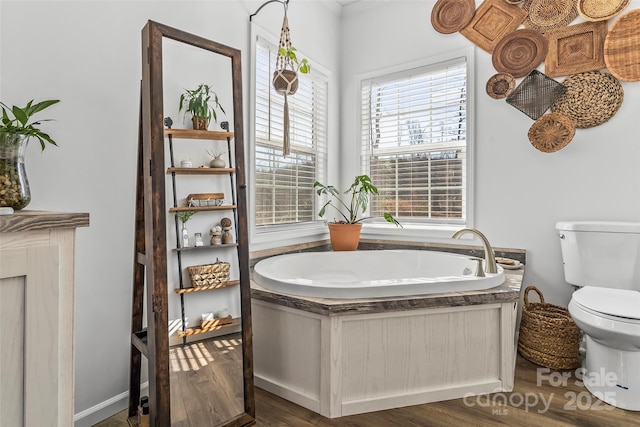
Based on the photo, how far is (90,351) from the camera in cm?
158

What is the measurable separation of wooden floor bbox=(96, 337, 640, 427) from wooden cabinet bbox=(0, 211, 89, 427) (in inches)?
28.4

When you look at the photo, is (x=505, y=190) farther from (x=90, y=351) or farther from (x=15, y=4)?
(x=15, y=4)

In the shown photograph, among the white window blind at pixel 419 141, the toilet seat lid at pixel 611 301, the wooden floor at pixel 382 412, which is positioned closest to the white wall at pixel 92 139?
the wooden floor at pixel 382 412

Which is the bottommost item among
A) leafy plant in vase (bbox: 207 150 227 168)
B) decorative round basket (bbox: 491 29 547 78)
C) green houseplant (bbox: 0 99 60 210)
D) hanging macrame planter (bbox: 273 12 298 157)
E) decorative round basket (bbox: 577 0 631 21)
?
green houseplant (bbox: 0 99 60 210)

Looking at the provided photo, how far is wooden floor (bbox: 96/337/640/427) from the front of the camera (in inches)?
61.4

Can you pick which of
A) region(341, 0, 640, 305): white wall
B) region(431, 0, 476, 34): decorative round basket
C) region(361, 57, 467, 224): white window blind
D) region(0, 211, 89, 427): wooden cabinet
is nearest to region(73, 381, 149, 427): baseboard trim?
region(0, 211, 89, 427): wooden cabinet

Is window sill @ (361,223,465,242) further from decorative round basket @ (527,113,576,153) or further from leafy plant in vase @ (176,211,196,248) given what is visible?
leafy plant in vase @ (176,211,196,248)

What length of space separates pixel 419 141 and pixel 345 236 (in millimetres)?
1064

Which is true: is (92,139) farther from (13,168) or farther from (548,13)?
(548,13)

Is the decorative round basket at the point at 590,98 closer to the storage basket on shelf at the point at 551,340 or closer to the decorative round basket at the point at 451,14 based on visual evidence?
the decorative round basket at the point at 451,14

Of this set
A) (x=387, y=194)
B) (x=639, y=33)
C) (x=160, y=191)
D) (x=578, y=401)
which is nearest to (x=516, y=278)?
(x=578, y=401)

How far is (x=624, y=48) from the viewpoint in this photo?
2227 millimetres

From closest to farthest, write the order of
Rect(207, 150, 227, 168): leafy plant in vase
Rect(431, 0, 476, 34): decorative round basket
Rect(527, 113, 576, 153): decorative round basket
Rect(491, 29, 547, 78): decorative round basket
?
Rect(207, 150, 227, 168): leafy plant in vase < Rect(527, 113, 576, 153): decorative round basket < Rect(491, 29, 547, 78): decorative round basket < Rect(431, 0, 476, 34): decorative round basket

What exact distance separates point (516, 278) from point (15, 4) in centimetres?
273
